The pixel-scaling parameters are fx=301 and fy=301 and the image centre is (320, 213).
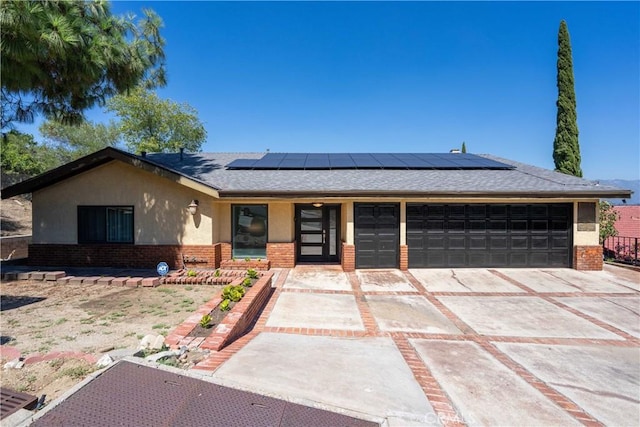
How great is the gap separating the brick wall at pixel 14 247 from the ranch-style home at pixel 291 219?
547cm

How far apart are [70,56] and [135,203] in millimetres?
4490

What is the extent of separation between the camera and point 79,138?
31.5 meters

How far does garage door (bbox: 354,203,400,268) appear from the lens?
9805mm

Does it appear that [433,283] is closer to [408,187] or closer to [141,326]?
[408,187]

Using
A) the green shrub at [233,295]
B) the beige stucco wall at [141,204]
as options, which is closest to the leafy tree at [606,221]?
the beige stucco wall at [141,204]

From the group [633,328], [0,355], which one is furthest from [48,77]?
[633,328]

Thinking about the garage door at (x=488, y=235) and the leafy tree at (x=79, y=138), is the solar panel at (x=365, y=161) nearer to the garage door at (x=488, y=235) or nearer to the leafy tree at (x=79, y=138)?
the garage door at (x=488, y=235)

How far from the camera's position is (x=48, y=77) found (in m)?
6.77

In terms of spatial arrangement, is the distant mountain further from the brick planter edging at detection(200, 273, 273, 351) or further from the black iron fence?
the brick planter edging at detection(200, 273, 273, 351)

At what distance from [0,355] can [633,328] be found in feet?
33.0

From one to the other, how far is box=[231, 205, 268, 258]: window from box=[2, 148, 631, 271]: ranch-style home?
0.03m

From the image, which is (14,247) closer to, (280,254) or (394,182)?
(280,254)

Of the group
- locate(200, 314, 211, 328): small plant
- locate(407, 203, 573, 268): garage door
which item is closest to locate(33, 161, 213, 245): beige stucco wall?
locate(200, 314, 211, 328): small plant

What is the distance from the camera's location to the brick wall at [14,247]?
42.4 feet
